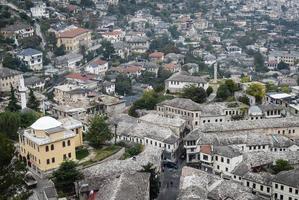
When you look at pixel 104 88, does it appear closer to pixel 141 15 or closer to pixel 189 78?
pixel 189 78

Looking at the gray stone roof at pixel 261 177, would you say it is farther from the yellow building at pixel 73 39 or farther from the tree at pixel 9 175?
the yellow building at pixel 73 39

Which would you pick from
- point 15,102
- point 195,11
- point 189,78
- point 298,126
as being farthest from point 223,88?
point 195,11

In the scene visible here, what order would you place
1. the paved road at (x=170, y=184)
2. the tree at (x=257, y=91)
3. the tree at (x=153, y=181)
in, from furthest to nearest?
the tree at (x=257, y=91) → the paved road at (x=170, y=184) → the tree at (x=153, y=181)

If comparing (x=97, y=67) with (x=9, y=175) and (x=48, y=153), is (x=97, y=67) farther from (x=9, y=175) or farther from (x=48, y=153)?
(x=9, y=175)

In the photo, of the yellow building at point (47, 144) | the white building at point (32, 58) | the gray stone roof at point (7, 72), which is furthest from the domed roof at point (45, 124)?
the white building at point (32, 58)

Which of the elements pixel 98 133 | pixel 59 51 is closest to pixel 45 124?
pixel 98 133

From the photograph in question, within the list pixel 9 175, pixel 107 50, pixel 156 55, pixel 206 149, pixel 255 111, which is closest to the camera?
pixel 9 175
